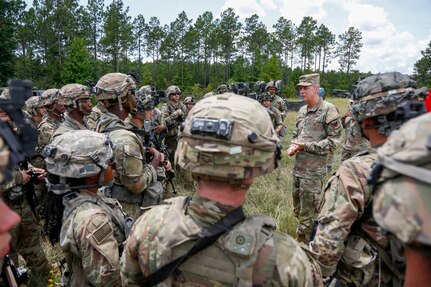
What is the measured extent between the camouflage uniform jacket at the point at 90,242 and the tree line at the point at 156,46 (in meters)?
31.3

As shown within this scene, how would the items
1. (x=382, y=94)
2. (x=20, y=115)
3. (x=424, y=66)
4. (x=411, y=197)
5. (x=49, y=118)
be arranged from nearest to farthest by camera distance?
1. (x=411, y=197)
2. (x=20, y=115)
3. (x=382, y=94)
4. (x=49, y=118)
5. (x=424, y=66)

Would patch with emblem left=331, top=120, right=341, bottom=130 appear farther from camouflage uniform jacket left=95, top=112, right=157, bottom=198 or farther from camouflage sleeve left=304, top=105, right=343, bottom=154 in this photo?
camouflage uniform jacket left=95, top=112, right=157, bottom=198

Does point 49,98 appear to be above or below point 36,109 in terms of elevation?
above

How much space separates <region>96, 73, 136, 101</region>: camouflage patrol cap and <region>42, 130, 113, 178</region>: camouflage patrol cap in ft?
4.89

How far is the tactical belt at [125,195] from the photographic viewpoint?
3668 millimetres

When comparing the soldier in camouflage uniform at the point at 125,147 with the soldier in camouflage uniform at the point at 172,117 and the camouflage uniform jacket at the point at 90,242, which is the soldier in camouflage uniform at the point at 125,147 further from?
the soldier in camouflage uniform at the point at 172,117

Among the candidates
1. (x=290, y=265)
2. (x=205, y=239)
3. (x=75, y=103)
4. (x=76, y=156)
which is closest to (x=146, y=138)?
(x=75, y=103)

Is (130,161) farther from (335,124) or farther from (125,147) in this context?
(335,124)

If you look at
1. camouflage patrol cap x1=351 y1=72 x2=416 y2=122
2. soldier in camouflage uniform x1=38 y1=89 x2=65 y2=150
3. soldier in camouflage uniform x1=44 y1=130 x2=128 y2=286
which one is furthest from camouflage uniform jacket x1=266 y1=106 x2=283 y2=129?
soldier in camouflage uniform x1=44 y1=130 x2=128 y2=286

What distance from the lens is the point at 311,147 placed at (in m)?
5.20

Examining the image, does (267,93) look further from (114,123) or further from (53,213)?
(53,213)

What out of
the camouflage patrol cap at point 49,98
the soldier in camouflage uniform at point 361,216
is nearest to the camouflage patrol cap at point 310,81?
the soldier in camouflage uniform at point 361,216

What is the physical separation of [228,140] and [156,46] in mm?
58014

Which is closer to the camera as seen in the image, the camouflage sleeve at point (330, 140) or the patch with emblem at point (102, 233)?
the patch with emblem at point (102, 233)
